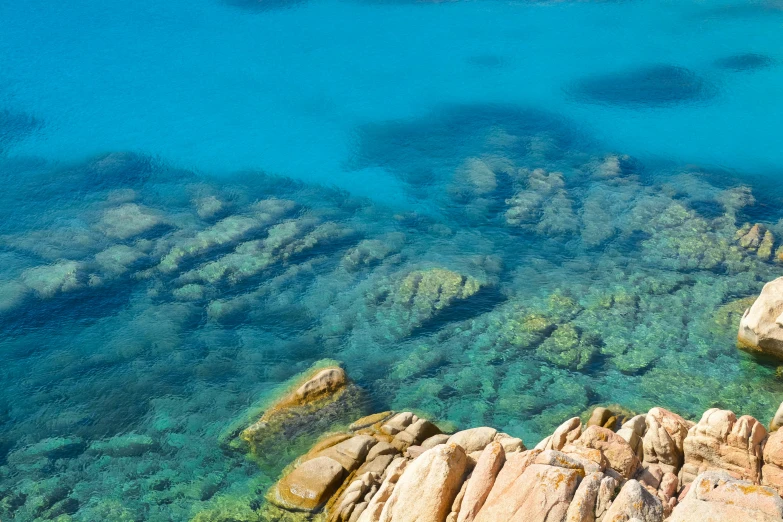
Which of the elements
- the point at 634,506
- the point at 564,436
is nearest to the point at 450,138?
the point at 564,436

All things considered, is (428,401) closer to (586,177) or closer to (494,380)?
(494,380)

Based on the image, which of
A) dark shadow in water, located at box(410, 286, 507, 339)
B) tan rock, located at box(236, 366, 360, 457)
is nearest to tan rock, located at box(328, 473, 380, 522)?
tan rock, located at box(236, 366, 360, 457)

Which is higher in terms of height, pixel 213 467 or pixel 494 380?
pixel 494 380

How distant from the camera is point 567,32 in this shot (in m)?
37.1

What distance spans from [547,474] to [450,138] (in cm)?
1987

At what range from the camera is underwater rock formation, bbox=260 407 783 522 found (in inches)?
431

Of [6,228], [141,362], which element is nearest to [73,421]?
[141,362]

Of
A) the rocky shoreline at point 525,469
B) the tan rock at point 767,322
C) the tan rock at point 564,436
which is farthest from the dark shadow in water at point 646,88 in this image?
the tan rock at point 564,436

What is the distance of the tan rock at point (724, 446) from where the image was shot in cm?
1354

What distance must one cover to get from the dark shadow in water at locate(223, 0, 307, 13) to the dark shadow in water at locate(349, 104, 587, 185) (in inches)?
526

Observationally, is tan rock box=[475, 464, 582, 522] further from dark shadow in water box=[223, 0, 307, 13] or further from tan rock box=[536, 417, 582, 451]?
dark shadow in water box=[223, 0, 307, 13]

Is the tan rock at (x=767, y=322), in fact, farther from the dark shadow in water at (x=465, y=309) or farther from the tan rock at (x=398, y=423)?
the tan rock at (x=398, y=423)

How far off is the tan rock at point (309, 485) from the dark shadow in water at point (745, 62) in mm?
27916

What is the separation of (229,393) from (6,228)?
11.9 metres
